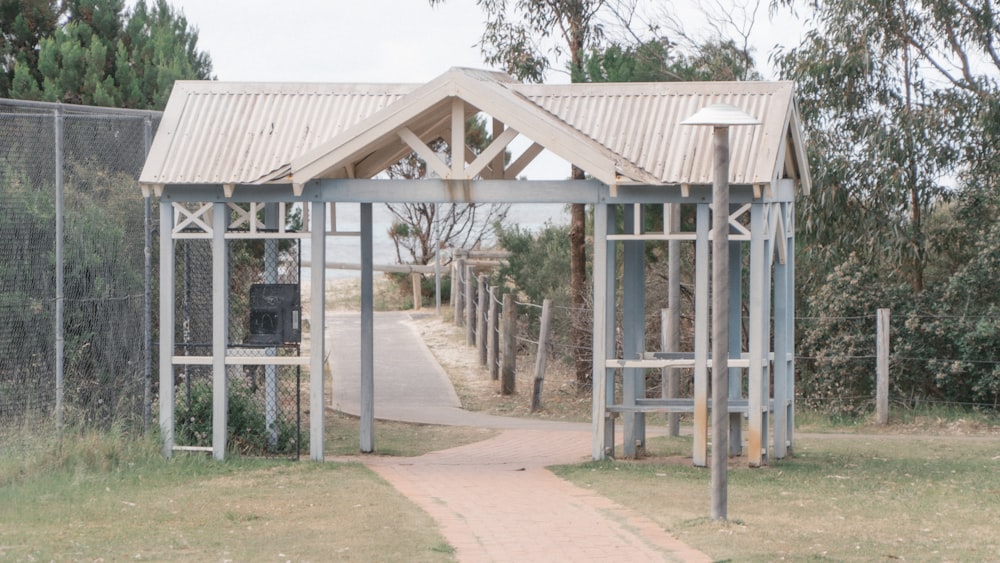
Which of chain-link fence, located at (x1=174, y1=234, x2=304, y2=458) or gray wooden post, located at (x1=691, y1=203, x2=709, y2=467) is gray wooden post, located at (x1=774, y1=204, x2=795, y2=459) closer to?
gray wooden post, located at (x1=691, y1=203, x2=709, y2=467)

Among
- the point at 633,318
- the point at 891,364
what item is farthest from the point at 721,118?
the point at 891,364

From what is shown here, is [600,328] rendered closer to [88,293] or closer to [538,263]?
[88,293]

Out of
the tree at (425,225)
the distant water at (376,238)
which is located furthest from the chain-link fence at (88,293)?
the distant water at (376,238)

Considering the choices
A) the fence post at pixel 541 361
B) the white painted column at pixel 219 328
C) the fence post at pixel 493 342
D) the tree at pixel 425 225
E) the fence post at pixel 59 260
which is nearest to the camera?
the fence post at pixel 59 260

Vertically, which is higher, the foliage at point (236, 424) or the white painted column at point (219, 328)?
the white painted column at point (219, 328)

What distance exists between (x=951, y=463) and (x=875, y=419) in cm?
458

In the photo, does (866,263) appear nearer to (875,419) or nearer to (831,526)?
(875,419)

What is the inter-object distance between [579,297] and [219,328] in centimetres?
968

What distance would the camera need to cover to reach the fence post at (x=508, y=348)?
2088 centimetres

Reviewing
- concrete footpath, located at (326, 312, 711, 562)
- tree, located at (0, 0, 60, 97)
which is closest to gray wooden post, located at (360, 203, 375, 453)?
concrete footpath, located at (326, 312, 711, 562)

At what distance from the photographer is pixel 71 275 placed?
13.8 m

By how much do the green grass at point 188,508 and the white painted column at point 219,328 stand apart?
0.34 m

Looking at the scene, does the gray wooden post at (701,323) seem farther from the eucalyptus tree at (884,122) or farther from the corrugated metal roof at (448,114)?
the eucalyptus tree at (884,122)

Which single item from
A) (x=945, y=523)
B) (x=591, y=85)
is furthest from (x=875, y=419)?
(x=945, y=523)
